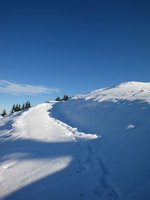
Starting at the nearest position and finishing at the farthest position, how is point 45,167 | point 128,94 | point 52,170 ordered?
point 52,170, point 45,167, point 128,94

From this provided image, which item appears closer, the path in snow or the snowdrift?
the snowdrift

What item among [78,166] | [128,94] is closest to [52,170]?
[78,166]

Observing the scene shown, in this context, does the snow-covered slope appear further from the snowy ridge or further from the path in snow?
the snowy ridge

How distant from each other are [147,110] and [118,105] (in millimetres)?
5540

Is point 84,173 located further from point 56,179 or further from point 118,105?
point 118,105

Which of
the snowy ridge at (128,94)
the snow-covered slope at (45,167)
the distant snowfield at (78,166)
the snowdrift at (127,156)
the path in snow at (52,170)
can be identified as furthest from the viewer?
the snowy ridge at (128,94)

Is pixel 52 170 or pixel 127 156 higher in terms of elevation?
pixel 127 156

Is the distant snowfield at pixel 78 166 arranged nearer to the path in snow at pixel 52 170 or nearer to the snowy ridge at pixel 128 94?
the path in snow at pixel 52 170

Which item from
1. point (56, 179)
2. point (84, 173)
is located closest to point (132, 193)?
point (84, 173)

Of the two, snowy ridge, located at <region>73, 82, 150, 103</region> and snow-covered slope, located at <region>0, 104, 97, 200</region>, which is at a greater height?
snowy ridge, located at <region>73, 82, 150, 103</region>

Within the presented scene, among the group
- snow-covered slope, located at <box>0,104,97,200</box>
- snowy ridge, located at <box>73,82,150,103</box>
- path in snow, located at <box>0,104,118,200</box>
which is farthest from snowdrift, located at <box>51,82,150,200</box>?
snowy ridge, located at <box>73,82,150,103</box>

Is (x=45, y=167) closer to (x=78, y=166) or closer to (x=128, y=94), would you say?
(x=78, y=166)

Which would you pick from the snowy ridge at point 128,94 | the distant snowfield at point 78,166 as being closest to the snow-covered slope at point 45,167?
the distant snowfield at point 78,166

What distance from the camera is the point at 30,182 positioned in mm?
8648
